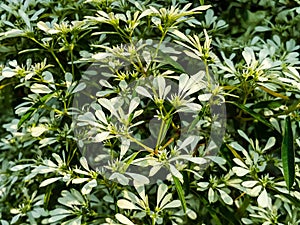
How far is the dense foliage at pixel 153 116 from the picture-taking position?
77cm

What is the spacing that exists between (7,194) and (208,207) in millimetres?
461

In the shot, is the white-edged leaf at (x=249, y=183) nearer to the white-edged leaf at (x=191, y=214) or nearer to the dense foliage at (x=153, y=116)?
the dense foliage at (x=153, y=116)

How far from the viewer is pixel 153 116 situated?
0.99 m

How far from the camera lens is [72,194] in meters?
0.89

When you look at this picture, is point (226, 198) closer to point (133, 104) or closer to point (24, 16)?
point (133, 104)

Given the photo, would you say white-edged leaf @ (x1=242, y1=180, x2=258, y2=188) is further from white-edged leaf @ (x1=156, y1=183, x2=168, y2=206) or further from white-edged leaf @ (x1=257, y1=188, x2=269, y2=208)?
white-edged leaf @ (x1=156, y1=183, x2=168, y2=206)

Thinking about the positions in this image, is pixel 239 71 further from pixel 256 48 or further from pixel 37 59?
pixel 37 59

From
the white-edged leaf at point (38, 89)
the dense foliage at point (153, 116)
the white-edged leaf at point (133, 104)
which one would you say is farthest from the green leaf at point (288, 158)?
the white-edged leaf at point (38, 89)

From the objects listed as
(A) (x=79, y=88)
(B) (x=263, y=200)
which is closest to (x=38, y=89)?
(A) (x=79, y=88)

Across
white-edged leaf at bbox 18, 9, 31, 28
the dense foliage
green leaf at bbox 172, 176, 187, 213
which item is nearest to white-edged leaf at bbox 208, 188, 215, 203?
the dense foliage

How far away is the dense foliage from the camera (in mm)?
767

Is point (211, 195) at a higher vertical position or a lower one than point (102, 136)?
lower

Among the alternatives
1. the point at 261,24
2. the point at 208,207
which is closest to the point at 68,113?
the point at 208,207

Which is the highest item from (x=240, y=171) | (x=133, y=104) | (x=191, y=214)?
(x=133, y=104)
